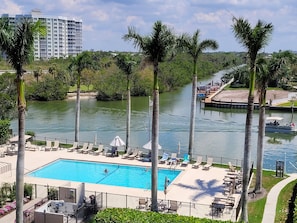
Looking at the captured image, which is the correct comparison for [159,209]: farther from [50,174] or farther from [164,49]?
[50,174]

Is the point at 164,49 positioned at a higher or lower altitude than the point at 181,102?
higher

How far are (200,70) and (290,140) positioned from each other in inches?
3864

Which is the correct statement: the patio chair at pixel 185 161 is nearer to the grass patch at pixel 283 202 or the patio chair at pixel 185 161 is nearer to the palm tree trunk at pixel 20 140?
the grass patch at pixel 283 202

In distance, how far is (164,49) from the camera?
722 inches

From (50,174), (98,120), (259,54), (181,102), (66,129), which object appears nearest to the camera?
(259,54)

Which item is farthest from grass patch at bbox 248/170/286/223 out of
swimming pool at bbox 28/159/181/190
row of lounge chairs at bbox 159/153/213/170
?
swimming pool at bbox 28/159/181/190

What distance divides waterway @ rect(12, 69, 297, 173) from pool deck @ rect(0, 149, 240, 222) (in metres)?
7.47

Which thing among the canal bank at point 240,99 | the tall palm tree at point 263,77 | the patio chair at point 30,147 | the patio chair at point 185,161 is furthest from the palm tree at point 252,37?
the canal bank at point 240,99

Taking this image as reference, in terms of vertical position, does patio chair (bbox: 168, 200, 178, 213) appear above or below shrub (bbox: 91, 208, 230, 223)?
below

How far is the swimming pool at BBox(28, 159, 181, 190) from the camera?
88.2 ft

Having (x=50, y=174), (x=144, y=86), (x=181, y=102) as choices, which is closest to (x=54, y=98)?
(x=144, y=86)

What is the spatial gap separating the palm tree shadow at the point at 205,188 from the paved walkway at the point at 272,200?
2919 millimetres

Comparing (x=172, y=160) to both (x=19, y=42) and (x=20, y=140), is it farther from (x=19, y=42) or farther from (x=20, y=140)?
(x=19, y=42)

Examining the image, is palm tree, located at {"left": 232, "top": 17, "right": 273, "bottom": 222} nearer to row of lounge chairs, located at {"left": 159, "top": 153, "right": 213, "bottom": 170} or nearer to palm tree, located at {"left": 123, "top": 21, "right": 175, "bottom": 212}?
palm tree, located at {"left": 123, "top": 21, "right": 175, "bottom": 212}
